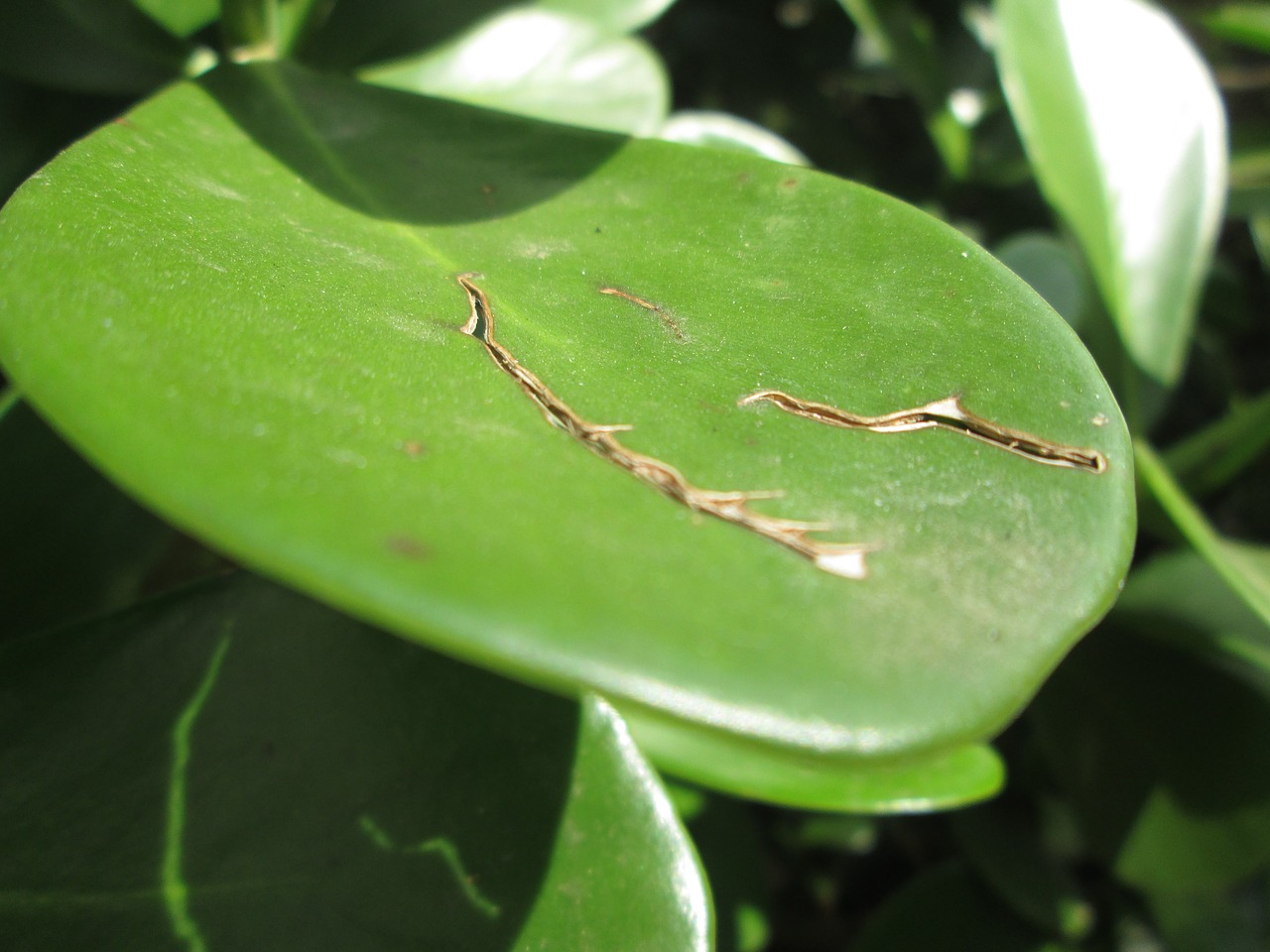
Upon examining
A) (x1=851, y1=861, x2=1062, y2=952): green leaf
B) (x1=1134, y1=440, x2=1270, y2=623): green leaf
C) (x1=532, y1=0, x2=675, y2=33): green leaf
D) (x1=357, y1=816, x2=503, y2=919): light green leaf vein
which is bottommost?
(x1=851, y1=861, x2=1062, y2=952): green leaf

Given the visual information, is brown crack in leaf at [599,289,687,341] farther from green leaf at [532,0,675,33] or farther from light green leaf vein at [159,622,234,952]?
green leaf at [532,0,675,33]

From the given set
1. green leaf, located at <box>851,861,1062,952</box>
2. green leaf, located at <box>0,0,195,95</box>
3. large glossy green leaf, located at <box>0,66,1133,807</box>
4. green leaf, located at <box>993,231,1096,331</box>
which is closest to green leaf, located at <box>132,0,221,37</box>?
green leaf, located at <box>0,0,195,95</box>

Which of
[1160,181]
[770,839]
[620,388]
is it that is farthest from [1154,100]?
[770,839]

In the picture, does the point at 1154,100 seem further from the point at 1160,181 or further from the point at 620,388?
the point at 620,388

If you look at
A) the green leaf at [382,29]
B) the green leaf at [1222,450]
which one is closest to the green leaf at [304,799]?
the green leaf at [382,29]

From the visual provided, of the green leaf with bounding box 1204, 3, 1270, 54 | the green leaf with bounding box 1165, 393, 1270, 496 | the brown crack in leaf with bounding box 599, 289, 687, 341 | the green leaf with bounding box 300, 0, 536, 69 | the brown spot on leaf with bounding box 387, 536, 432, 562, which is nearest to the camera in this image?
the brown spot on leaf with bounding box 387, 536, 432, 562

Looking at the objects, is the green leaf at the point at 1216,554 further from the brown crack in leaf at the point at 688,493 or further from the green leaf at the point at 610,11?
the green leaf at the point at 610,11

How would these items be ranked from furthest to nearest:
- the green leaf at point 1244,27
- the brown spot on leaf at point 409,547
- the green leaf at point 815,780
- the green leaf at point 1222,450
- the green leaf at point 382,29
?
1. the green leaf at point 1244,27
2. the green leaf at point 1222,450
3. the green leaf at point 382,29
4. the green leaf at point 815,780
5. the brown spot on leaf at point 409,547

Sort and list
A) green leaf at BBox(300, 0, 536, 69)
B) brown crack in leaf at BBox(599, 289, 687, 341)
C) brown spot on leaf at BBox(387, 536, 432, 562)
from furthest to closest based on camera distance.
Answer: green leaf at BBox(300, 0, 536, 69) → brown crack in leaf at BBox(599, 289, 687, 341) → brown spot on leaf at BBox(387, 536, 432, 562)
